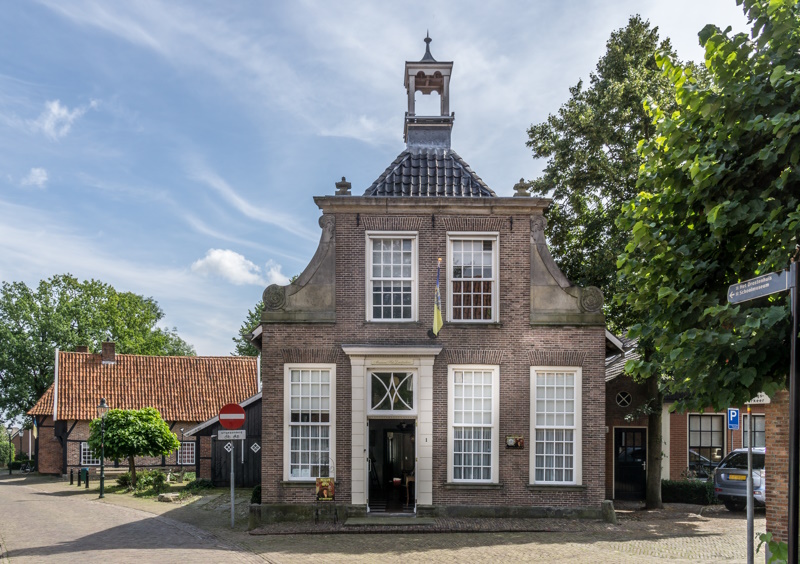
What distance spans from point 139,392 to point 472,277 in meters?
25.5

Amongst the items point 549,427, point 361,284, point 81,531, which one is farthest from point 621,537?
point 81,531

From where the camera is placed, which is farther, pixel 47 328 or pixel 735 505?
pixel 47 328

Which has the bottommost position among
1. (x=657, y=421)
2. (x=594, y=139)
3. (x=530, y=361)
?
(x=657, y=421)

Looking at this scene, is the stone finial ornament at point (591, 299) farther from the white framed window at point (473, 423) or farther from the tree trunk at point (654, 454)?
the tree trunk at point (654, 454)

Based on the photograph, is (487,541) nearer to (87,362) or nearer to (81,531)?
(81,531)

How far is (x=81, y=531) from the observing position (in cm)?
1797

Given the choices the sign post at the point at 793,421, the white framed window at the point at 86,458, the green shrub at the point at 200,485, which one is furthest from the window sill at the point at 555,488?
the white framed window at the point at 86,458

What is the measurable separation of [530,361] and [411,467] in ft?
18.8

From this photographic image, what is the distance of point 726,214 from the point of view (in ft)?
27.0

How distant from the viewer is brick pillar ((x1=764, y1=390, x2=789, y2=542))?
9.70 metres

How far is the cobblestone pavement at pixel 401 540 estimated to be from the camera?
13938mm

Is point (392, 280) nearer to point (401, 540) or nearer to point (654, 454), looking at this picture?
point (401, 540)

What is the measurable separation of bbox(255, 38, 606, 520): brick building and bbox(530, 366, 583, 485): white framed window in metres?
0.03

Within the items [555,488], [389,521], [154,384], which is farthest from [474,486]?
[154,384]
